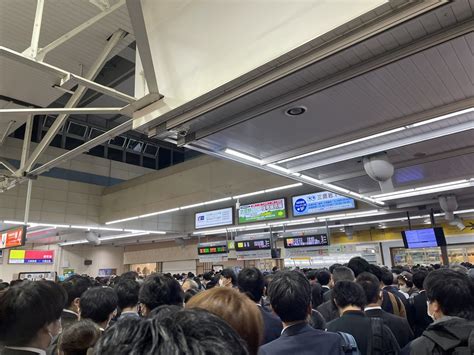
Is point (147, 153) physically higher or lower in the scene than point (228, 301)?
higher

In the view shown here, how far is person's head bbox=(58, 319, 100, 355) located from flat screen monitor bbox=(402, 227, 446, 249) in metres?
8.60

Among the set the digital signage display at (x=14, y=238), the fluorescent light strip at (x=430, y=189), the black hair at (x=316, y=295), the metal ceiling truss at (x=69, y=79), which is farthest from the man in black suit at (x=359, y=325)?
the digital signage display at (x=14, y=238)

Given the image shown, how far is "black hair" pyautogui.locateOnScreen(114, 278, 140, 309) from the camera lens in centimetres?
Answer: 313

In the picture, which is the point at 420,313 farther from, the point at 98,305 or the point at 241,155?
the point at 98,305

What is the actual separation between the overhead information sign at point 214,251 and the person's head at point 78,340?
9491 millimetres

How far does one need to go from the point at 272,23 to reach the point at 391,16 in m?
0.96

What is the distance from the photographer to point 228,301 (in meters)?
1.15

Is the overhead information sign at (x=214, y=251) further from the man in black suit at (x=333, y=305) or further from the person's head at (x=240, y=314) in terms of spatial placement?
the person's head at (x=240, y=314)

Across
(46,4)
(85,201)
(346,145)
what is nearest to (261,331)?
(346,145)

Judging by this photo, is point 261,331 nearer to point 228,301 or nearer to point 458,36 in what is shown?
point 228,301

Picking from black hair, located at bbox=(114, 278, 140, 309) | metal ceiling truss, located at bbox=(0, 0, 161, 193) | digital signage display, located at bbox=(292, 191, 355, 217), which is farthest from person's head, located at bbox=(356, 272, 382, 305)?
digital signage display, located at bbox=(292, 191, 355, 217)

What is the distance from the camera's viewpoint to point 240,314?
1.12m

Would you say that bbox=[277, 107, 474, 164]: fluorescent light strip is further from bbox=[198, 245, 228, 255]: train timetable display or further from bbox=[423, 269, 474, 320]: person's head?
bbox=[198, 245, 228, 255]: train timetable display

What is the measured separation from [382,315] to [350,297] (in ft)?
1.86
